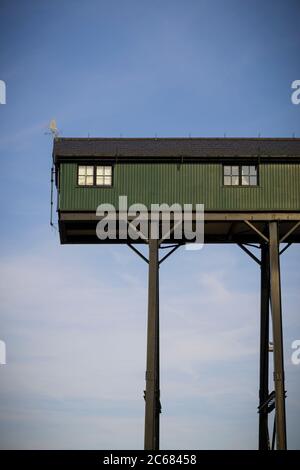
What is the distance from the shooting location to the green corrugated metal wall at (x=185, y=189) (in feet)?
142

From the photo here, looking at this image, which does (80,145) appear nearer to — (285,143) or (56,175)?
(56,175)

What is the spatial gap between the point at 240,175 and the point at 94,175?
6.49m

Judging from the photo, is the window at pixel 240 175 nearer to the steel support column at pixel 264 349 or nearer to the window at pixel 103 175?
the steel support column at pixel 264 349

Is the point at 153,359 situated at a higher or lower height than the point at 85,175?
lower

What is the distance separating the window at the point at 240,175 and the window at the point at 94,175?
5189 mm

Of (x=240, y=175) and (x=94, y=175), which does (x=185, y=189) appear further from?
(x=94, y=175)

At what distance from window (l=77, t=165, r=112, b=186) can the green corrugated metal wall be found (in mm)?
270

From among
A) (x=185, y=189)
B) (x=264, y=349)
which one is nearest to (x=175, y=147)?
(x=185, y=189)

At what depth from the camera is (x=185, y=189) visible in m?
43.6

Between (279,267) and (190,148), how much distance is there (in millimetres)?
6681

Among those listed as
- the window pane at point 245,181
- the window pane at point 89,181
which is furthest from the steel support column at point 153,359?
the window pane at point 245,181

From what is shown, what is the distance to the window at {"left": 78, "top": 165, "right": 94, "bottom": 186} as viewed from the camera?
144 ft

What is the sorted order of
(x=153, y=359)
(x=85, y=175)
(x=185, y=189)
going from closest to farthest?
(x=153, y=359) → (x=185, y=189) → (x=85, y=175)
